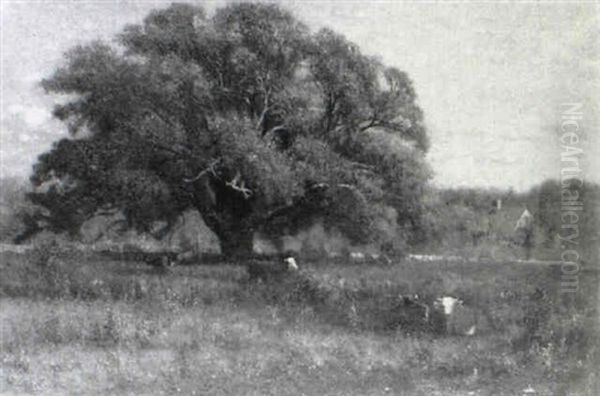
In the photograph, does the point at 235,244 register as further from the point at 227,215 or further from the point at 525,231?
the point at 525,231

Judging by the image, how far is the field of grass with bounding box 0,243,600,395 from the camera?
291 inches

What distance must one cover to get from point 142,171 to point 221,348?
274 centimetres

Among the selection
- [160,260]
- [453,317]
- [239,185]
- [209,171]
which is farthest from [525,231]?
[160,260]

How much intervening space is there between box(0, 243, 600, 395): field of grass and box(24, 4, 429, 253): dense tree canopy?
0.83 metres

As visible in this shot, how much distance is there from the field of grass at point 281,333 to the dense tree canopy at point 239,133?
2.74ft

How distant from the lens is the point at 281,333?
7.99m

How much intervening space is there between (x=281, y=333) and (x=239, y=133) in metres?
2.72

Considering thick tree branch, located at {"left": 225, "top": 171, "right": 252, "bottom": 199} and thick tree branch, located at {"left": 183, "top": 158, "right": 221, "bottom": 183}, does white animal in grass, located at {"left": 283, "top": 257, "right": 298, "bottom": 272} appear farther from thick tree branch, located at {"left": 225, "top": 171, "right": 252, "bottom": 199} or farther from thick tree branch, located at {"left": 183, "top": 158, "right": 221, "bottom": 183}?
thick tree branch, located at {"left": 183, "top": 158, "right": 221, "bottom": 183}

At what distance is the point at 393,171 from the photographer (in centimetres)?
920

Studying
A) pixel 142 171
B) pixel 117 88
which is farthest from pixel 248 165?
pixel 117 88

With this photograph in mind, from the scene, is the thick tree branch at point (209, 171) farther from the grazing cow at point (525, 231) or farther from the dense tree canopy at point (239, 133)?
the grazing cow at point (525, 231)

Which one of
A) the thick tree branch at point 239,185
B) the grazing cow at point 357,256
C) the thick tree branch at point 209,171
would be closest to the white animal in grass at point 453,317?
the grazing cow at point 357,256

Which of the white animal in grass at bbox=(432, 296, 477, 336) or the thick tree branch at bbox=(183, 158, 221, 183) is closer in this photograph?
the white animal in grass at bbox=(432, 296, 477, 336)

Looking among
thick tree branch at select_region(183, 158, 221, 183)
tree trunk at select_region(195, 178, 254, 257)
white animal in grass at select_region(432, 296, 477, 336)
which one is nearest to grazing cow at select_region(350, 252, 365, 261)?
white animal in grass at select_region(432, 296, 477, 336)
